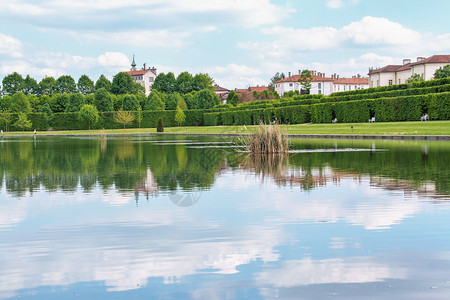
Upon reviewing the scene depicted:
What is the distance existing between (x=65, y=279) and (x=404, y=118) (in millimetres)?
38003

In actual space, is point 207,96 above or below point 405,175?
above

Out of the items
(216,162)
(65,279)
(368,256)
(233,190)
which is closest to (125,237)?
(65,279)

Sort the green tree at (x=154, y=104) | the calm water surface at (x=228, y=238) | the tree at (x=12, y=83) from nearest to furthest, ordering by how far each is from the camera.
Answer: the calm water surface at (x=228, y=238)
the green tree at (x=154, y=104)
the tree at (x=12, y=83)

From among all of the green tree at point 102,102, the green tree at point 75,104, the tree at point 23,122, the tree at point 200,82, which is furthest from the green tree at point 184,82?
the tree at point 23,122

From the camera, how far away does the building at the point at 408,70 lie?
271ft

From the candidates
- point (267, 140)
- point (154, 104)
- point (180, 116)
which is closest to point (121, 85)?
point (154, 104)

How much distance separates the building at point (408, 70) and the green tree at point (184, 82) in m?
36.0

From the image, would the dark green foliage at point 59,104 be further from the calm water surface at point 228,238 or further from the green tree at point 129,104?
the calm water surface at point 228,238

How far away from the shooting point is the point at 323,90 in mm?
132375

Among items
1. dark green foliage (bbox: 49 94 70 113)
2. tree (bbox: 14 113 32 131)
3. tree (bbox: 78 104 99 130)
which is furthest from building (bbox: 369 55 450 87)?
tree (bbox: 14 113 32 131)

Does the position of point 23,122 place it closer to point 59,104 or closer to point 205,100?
point 59,104

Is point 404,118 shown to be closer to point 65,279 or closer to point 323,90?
point 65,279

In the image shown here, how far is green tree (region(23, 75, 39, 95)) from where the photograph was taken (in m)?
102

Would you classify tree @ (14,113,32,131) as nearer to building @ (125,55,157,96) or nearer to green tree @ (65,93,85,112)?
green tree @ (65,93,85,112)
